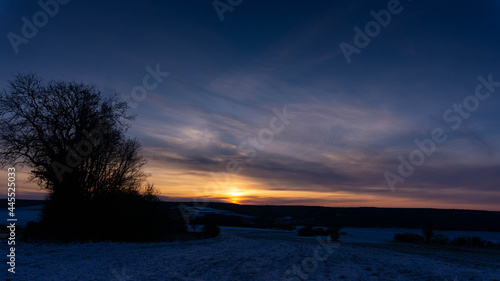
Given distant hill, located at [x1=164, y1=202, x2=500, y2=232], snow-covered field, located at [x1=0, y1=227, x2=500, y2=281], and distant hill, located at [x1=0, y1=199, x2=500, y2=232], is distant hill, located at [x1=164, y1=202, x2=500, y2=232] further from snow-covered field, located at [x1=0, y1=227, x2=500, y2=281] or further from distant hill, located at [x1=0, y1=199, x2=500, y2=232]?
snow-covered field, located at [x1=0, y1=227, x2=500, y2=281]

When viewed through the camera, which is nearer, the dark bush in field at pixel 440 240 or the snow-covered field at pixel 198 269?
the snow-covered field at pixel 198 269

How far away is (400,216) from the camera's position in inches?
5463

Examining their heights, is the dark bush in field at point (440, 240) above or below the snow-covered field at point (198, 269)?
below

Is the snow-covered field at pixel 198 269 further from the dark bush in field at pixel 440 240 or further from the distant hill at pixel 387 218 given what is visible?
the distant hill at pixel 387 218

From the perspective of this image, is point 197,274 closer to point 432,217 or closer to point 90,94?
point 90,94

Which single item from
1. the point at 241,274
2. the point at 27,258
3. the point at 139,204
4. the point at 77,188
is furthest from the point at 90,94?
the point at 241,274

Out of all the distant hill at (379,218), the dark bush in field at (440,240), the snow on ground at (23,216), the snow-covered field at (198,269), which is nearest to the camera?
the snow-covered field at (198,269)

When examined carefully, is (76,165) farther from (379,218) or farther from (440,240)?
(379,218)

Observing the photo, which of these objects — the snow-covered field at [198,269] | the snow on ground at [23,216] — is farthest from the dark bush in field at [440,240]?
the snow on ground at [23,216]

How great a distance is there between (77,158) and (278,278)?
64.0 feet

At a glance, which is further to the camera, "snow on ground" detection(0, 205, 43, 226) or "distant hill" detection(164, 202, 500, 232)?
"distant hill" detection(164, 202, 500, 232)

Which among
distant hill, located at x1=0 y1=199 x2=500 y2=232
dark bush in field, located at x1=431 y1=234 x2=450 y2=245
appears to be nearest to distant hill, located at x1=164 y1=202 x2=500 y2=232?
distant hill, located at x1=0 y1=199 x2=500 y2=232

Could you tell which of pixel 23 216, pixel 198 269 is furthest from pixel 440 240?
pixel 23 216

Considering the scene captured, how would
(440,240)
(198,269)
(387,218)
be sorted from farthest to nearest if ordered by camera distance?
(387,218) → (440,240) → (198,269)
